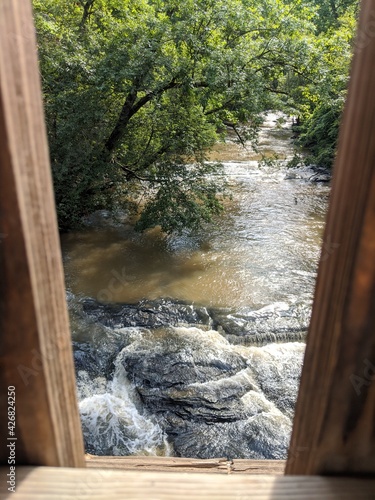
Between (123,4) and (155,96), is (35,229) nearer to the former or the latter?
(155,96)

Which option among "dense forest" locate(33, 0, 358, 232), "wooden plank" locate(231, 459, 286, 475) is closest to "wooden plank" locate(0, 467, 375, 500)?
"wooden plank" locate(231, 459, 286, 475)

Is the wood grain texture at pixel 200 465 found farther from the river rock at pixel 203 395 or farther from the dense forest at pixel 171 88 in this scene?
the dense forest at pixel 171 88

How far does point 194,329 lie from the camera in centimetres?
625

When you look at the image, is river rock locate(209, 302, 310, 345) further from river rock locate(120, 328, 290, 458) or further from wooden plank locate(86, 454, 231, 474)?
wooden plank locate(86, 454, 231, 474)

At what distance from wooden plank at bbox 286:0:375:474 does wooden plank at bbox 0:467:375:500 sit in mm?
31

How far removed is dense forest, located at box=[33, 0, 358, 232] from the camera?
783cm

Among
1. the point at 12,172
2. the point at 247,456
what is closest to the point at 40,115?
the point at 12,172

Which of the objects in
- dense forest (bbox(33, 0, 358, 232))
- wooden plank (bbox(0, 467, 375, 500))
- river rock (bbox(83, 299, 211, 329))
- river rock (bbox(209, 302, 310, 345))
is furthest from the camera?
dense forest (bbox(33, 0, 358, 232))

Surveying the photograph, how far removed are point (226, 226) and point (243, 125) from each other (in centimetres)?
223

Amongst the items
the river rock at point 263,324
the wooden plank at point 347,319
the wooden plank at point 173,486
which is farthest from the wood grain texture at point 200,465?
the river rock at point 263,324

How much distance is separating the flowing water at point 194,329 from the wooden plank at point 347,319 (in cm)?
395

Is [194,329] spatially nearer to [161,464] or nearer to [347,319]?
[161,464]

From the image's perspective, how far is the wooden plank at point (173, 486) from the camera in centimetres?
73

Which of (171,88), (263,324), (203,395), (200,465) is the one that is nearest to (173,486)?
(200,465)
